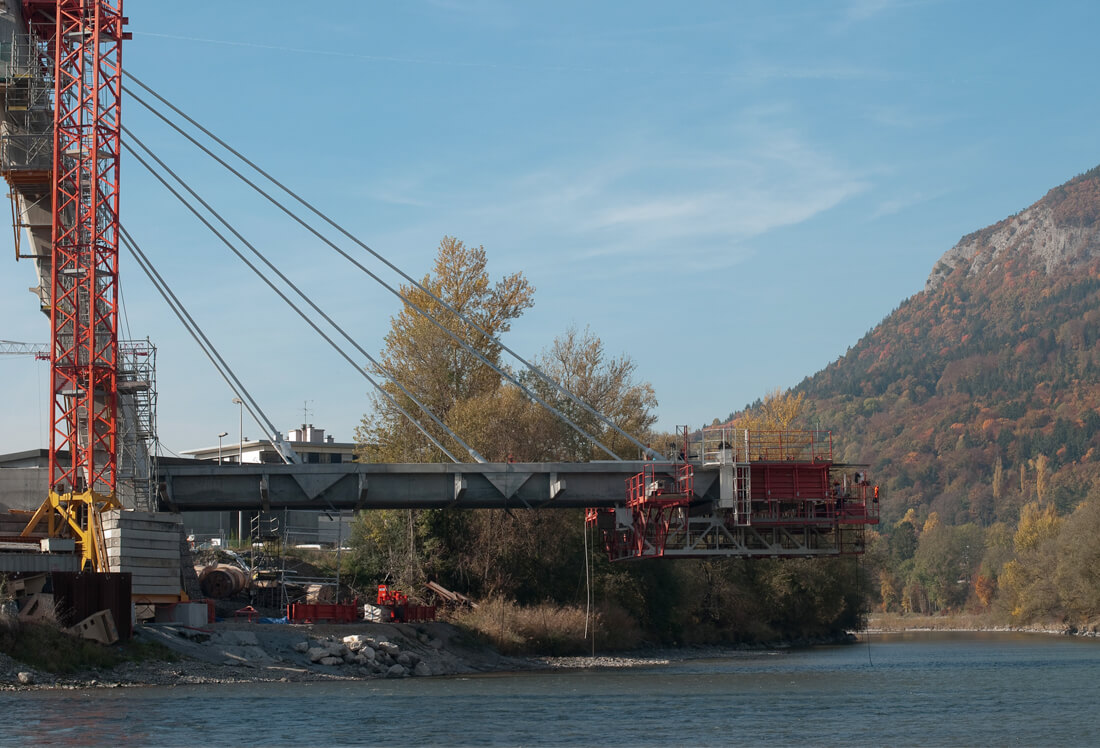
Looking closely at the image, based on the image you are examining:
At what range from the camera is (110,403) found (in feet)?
162

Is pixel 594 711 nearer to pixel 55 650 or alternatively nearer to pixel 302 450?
pixel 55 650

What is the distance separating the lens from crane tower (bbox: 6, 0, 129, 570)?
49.0 m

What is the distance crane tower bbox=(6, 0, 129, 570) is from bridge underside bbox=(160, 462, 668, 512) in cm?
359

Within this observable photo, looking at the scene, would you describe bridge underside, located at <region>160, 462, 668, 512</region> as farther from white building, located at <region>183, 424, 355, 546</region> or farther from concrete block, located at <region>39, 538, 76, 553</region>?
white building, located at <region>183, 424, 355, 546</region>

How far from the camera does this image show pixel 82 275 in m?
49.8

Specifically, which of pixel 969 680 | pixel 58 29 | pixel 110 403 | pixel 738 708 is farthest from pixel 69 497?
pixel 969 680

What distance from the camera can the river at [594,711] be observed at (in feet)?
94.4

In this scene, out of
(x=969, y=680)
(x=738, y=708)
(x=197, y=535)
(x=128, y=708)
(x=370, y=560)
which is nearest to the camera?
(x=128, y=708)

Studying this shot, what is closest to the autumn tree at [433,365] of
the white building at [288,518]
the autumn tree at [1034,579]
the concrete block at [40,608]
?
the white building at [288,518]

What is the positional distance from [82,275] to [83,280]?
0.74 feet

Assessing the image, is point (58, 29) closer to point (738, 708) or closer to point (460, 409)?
point (460, 409)

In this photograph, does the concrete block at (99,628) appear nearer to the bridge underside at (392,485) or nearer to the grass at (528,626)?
the bridge underside at (392,485)

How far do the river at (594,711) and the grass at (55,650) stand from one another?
2.56 m

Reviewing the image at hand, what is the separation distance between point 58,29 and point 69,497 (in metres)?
17.6
